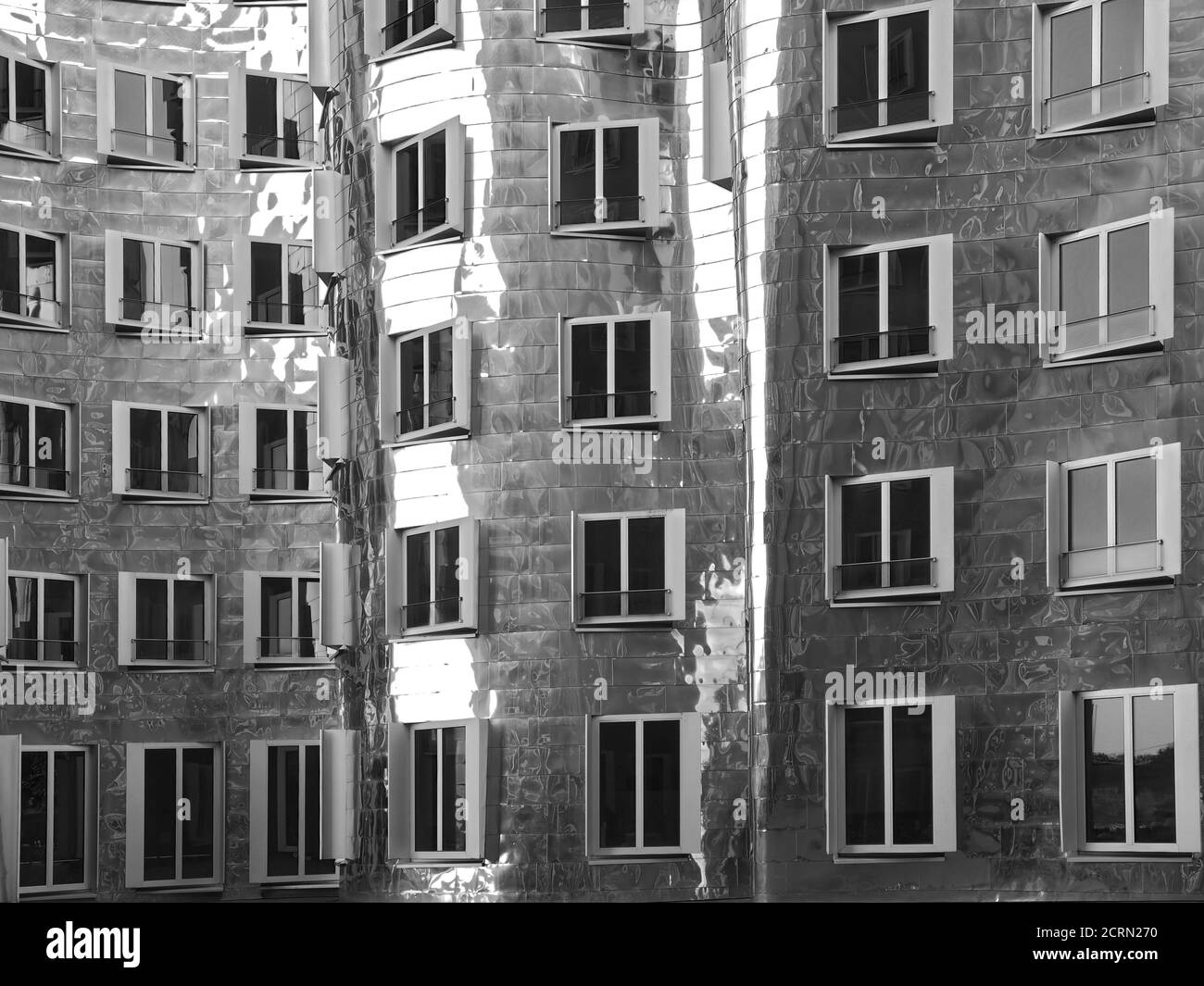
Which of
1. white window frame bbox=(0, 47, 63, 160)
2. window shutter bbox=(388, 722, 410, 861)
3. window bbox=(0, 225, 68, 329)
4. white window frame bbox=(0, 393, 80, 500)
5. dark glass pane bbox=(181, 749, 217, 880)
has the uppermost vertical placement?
white window frame bbox=(0, 47, 63, 160)

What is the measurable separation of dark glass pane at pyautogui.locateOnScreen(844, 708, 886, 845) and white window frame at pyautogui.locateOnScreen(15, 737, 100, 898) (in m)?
7.93

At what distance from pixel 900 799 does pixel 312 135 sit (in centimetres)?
1004

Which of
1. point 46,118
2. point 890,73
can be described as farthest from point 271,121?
point 890,73

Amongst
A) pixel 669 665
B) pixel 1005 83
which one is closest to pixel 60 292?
pixel 669 665

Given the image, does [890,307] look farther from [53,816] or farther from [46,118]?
[53,816]

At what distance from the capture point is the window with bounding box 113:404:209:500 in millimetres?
17312

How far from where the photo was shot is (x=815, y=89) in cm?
1378

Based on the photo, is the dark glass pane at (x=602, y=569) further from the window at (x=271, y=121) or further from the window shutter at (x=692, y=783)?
the window at (x=271, y=121)

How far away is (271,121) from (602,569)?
23.6 feet

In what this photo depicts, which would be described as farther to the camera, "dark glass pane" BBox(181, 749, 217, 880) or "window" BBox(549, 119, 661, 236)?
"dark glass pane" BBox(181, 749, 217, 880)

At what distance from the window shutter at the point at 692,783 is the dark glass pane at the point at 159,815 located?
602 centimetres

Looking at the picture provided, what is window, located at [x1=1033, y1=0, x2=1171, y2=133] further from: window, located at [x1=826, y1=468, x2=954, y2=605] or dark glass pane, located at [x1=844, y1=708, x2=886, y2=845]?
dark glass pane, located at [x1=844, y1=708, x2=886, y2=845]

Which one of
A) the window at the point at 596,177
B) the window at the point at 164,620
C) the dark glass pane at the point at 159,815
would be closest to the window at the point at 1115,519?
the window at the point at 596,177

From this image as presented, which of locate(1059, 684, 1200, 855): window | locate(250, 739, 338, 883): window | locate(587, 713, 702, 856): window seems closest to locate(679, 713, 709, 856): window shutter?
locate(587, 713, 702, 856): window
